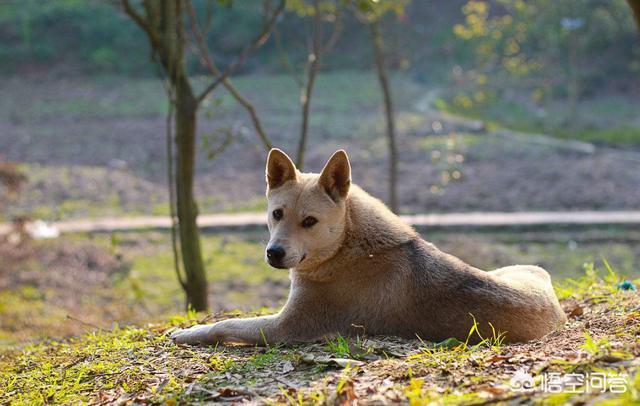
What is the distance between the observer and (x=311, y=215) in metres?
5.55

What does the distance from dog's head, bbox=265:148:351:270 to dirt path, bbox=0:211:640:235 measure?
9.77 m

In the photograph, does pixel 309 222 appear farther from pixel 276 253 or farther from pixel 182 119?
pixel 182 119

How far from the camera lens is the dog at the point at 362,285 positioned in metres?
5.32

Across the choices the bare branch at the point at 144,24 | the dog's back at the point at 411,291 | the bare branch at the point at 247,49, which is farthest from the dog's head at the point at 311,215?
the bare branch at the point at 144,24

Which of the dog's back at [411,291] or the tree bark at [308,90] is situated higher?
the tree bark at [308,90]

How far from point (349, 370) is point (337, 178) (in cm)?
174

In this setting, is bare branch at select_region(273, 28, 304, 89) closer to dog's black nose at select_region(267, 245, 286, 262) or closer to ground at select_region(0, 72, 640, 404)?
ground at select_region(0, 72, 640, 404)

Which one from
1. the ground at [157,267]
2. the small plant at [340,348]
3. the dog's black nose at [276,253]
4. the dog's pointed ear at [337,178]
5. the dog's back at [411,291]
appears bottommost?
the ground at [157,267]

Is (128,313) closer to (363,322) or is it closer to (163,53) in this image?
(163,53)

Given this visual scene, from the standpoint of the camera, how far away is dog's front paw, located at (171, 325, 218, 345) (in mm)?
5570

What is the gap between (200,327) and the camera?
18.7ft

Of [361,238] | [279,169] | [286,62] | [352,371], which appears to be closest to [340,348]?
[352,371]

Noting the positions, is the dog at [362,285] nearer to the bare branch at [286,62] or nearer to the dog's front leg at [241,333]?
the dog's front leg at [241,333]

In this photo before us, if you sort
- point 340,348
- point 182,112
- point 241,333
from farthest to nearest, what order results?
point 182,112
point 241,333
point 340,348
